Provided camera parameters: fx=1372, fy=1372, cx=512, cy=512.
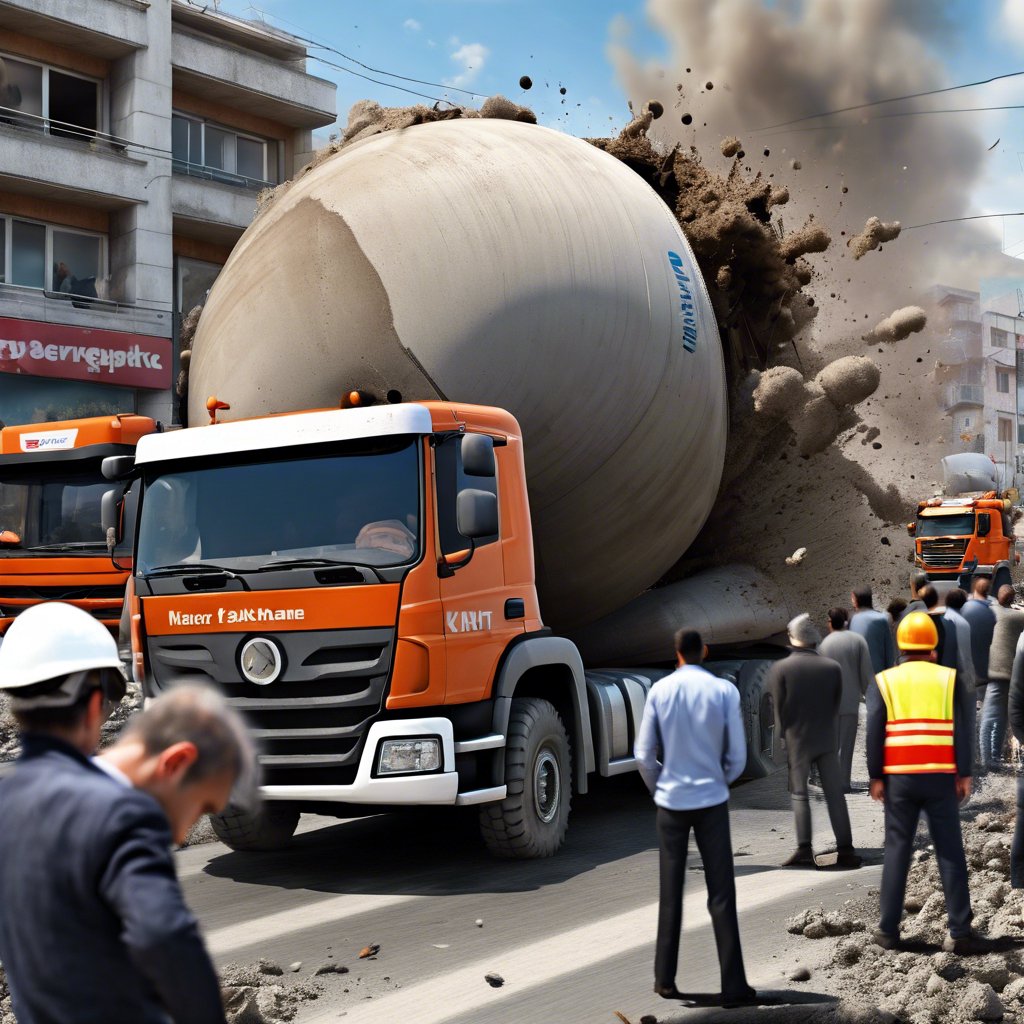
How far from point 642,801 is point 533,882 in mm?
3006

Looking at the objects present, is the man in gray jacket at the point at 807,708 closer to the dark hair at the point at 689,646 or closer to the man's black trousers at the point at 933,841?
the man's black trousers at the point at 933,841

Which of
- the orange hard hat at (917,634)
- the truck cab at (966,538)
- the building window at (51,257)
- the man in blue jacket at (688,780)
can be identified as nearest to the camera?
the man in blue jacket at (688,780)

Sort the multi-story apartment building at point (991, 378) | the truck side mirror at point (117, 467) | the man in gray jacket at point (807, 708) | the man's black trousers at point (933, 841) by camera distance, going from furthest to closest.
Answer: the multi-story apartment building at point (991, 378) < the truck side mirror at point (117, 467) < the man in gray jacket at point (807, 708) < the man's black trousers at point (933, 841)

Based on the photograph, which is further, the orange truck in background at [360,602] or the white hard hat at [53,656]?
the orange truck in background at [360,602]

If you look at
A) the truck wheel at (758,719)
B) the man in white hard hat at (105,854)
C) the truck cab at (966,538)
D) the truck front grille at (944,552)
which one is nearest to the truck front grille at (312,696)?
the truck wheel at (758,719)

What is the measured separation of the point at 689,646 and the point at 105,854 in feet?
13.5

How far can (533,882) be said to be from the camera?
7949mm

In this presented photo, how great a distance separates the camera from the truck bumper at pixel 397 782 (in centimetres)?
757

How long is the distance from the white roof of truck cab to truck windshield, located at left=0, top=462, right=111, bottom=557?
254 inches

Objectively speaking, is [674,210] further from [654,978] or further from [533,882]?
[654,978]

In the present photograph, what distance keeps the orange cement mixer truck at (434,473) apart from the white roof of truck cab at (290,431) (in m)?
0.01

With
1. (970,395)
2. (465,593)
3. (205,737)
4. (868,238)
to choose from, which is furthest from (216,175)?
(970,395)

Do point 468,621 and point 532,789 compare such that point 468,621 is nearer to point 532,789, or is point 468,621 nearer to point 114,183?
point 532,789

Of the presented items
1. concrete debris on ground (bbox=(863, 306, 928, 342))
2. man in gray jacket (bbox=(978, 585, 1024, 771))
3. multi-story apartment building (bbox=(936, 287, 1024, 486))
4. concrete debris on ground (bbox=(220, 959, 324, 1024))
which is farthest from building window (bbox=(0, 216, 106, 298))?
multi-story apartment building (bbox=(936, 287, 1024, 486))
